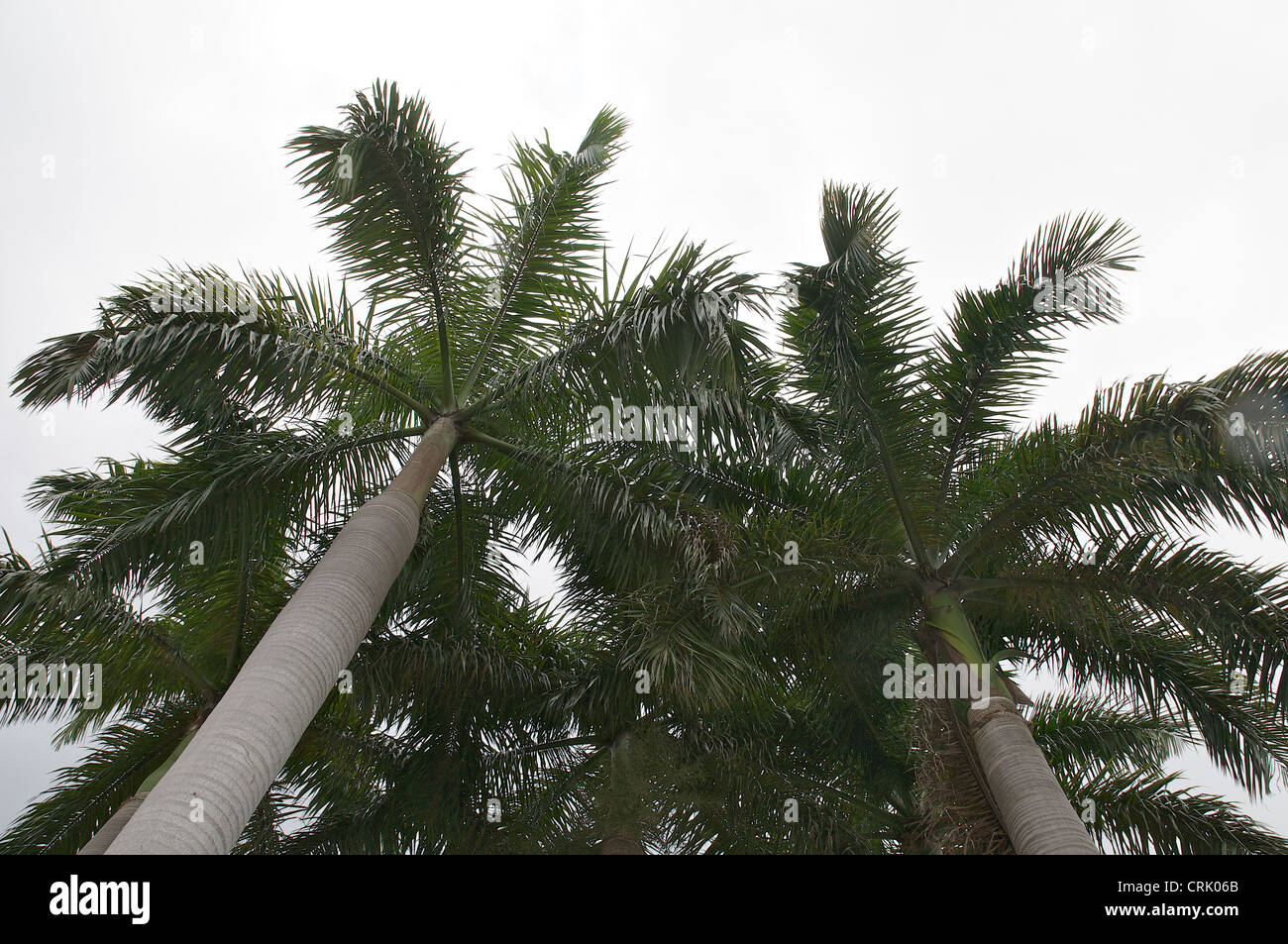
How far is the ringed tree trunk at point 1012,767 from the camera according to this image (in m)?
6.23

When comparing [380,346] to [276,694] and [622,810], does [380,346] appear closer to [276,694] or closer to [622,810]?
[276,694]

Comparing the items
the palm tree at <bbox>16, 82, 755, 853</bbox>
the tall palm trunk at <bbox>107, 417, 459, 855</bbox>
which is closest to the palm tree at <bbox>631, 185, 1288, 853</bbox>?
the palm tree at <bbox>16, 82, 755, 853</bbox>

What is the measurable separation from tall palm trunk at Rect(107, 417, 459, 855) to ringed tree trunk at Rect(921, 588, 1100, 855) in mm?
5015

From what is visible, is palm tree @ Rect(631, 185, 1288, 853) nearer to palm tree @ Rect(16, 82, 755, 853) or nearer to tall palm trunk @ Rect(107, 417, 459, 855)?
palm tree @ Rect(16, 82, 755, 853)

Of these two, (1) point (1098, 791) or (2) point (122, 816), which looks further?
(1) point (1098, 791)

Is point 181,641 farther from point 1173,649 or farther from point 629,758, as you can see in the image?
point 1173,649

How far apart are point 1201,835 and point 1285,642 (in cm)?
334

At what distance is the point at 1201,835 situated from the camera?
30.0 ft

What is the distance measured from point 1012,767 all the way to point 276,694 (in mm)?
5503

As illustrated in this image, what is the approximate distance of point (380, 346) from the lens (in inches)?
338

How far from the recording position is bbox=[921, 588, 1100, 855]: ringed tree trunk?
6227 mm

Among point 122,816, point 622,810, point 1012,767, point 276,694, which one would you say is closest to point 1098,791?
point 1012,767

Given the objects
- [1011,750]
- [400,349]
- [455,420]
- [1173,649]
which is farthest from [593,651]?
[1173,649]

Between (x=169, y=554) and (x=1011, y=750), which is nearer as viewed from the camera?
(x=1011, y=750)
